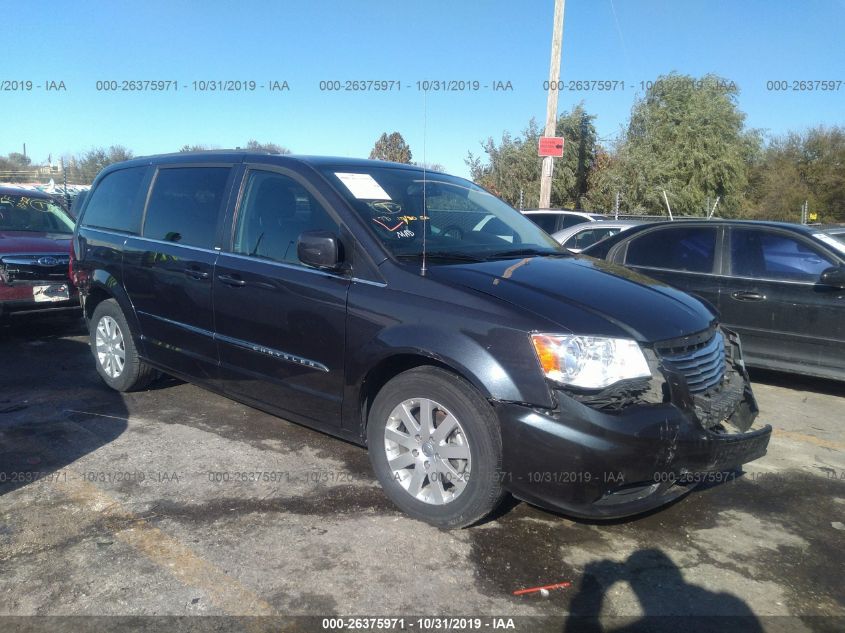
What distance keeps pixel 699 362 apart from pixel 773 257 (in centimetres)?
326

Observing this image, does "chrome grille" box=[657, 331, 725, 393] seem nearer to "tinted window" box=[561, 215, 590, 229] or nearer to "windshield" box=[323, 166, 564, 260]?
"windshield" box=[323, 166, 564, 260]

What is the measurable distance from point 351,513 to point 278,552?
50 centimetres

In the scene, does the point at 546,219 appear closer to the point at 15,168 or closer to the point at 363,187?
the point at 363,187

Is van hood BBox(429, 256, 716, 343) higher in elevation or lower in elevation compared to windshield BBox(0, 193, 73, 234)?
lower

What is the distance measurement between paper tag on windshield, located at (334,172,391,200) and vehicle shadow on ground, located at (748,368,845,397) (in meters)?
4.19

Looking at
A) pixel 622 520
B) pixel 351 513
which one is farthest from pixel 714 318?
pixel 351 513

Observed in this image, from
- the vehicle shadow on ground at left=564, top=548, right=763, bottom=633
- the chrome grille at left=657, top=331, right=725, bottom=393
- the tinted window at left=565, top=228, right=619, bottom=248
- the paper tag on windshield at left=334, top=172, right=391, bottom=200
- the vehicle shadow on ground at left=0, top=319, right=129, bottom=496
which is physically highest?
the paper tag on windshield at left=334, top=172, right=391, bottom=200

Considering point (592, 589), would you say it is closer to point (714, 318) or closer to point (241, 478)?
point (714, 318)

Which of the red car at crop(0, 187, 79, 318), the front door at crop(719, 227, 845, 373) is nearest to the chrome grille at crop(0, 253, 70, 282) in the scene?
the red car at crop(0, 187, 79, 318)

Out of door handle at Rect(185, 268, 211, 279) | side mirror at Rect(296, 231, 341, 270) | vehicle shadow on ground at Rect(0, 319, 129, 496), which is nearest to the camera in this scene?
side mirror at Rect(296, 231, 341, 270)

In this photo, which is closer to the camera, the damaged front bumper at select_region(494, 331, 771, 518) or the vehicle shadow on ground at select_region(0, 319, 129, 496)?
the damaged front bumper at select_region(494, 331, 771, 518)

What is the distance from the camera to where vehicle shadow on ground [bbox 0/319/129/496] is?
4156 millimetres

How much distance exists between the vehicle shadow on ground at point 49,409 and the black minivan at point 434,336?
2.03ft

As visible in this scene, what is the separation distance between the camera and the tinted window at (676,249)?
251 inches
